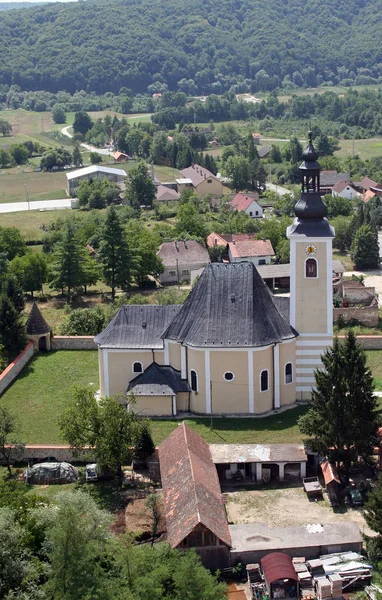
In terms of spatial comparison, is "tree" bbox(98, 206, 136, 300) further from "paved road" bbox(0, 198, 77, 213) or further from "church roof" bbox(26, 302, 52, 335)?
"paved road" bbox(0, 198, 77, 213)

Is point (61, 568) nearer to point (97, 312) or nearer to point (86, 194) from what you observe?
point (97, 312)

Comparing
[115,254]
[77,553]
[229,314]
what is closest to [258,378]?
[229,314]

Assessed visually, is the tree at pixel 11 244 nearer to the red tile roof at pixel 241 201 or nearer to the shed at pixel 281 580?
the red tile roof at pixel 241 201

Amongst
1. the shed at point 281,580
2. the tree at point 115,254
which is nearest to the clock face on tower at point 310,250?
the shed at point 281,580

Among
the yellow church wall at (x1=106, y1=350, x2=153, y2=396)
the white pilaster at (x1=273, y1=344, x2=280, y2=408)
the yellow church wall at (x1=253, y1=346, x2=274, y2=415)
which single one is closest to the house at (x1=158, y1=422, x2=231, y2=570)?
the yellow church wall at (x1=253, y1=346, x2=274, y2=415)

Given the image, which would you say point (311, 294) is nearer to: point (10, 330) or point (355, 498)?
point (355, 498)

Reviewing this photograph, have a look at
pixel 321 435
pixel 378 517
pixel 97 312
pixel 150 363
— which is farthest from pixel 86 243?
pixel 378 517
